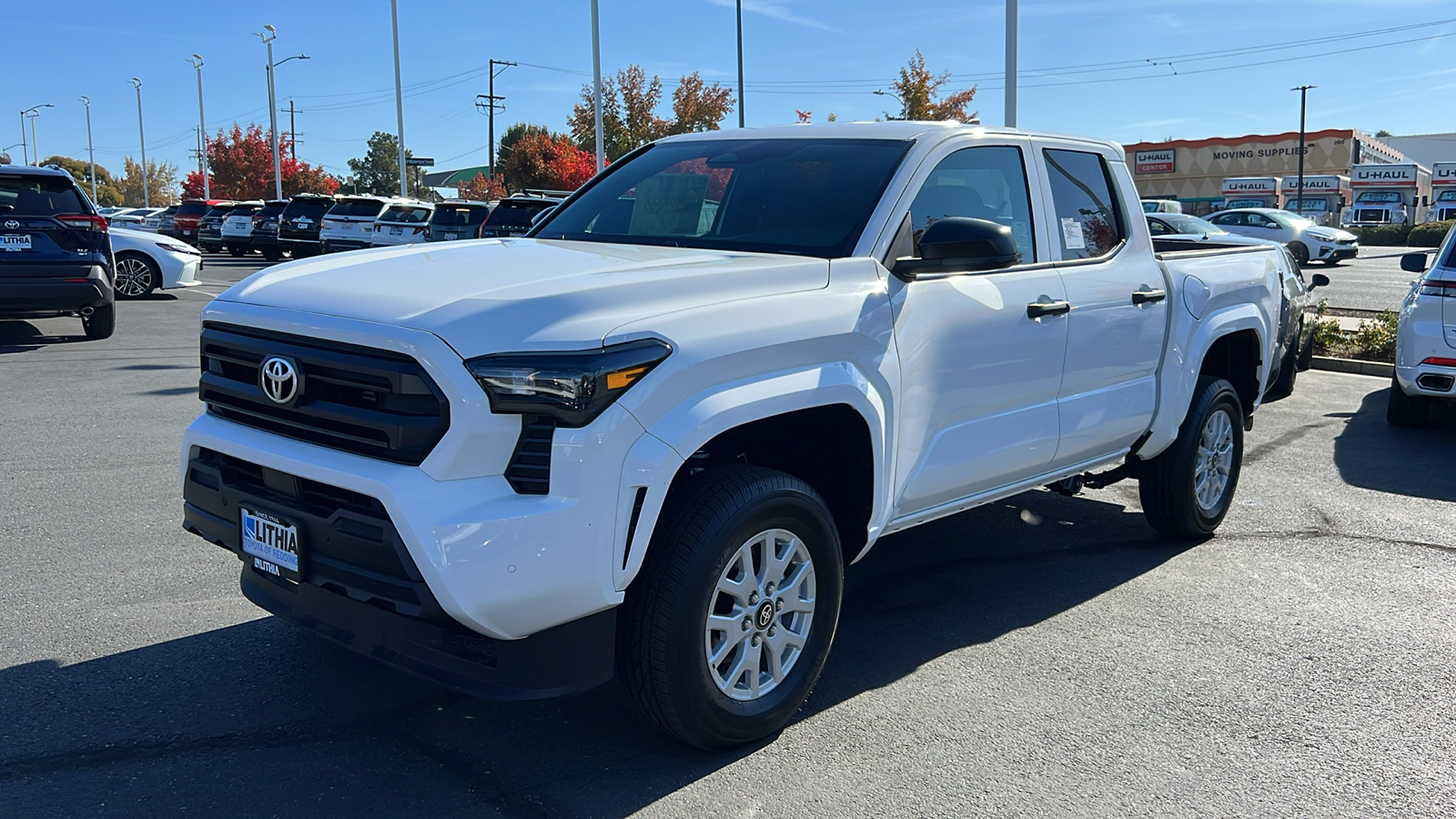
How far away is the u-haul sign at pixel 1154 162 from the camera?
71.3 metres

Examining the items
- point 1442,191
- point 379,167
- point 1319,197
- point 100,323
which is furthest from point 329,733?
point 379,167

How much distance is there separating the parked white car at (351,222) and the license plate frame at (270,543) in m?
24.0

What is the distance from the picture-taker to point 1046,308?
4.59 meters

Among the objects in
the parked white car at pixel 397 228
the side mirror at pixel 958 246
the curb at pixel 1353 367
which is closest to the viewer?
the side mirror at pixel 958 246

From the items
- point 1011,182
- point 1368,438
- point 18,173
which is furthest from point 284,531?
point 18,173

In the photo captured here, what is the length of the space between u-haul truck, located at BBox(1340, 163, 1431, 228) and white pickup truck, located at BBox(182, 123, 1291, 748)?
58.9 m

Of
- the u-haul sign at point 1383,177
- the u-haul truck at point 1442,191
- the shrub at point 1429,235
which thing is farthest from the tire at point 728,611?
the u-haul sign at point 1383,177

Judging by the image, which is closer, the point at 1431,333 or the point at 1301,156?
the point at 1431,333

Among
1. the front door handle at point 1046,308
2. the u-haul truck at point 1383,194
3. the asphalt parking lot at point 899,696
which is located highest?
the u-haul truck at point 1383,194

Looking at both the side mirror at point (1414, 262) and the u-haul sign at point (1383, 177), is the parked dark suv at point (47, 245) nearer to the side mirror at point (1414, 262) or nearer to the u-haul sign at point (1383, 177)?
the side mirror at point (1414, 262)

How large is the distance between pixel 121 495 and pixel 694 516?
14.1 feet

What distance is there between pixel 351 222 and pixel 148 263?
9.18 metres

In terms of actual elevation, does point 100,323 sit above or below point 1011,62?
below

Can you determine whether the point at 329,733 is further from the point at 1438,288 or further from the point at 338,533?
the point at 1438,288
